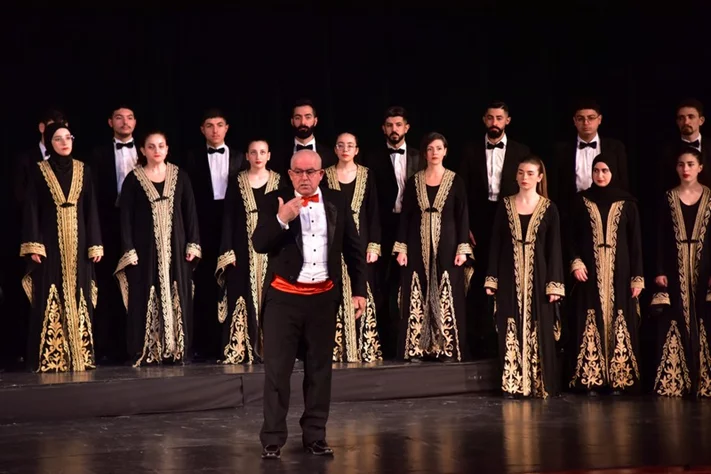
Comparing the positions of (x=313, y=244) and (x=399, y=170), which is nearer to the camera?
(x=313, y=244)

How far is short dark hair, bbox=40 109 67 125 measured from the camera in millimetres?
7160

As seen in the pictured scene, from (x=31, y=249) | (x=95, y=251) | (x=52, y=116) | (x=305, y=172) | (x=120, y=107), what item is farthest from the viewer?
(x=120, y=107)

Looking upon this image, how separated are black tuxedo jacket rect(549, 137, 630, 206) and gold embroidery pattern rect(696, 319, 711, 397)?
102 centimetres

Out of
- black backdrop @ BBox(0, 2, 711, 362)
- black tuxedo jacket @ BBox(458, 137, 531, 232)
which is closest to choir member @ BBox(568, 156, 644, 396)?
black tuxedo jacket @ BBox(458, 137, 531, 232)

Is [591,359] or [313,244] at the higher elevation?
[313,244]

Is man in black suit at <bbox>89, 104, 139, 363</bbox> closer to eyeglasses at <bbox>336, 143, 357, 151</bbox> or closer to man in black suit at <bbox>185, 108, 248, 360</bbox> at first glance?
man in black suit at <bbox>185, 108, 248, 360</bbox>

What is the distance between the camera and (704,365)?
687 centimetres

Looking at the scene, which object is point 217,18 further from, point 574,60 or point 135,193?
point 574,60

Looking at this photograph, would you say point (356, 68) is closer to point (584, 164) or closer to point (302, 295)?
point (584, 164)

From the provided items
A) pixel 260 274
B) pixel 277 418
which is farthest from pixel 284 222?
pixel 260 274

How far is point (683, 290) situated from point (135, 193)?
3.11 meters

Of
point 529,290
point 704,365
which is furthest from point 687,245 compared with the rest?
point 529,290

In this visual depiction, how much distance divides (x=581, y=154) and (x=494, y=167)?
1.69ft

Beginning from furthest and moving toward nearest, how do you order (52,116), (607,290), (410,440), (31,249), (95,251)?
(52,116) → (607,290) → (95,251) → (31,249) → (410,440)
